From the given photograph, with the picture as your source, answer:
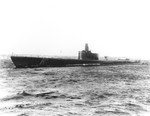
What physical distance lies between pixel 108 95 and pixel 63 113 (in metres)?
5.53

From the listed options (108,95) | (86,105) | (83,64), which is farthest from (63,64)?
(86,105)

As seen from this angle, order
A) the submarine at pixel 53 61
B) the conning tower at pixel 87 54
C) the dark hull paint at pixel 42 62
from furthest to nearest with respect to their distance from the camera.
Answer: the conning tower at pixel 87 54 < the submarine at pixel 53 61 < the dark hull paint at pixel 42 62

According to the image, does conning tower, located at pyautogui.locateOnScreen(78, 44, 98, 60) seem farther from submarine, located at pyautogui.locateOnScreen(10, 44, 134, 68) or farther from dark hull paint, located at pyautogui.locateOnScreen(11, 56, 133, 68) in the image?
dark hull paint, located at pyautogui.locateOnScreen(11, 56, 133, 68)

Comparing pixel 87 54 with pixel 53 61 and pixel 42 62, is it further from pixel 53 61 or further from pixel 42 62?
pixel 42 62

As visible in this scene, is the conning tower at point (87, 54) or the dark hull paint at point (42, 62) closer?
the dark hull paint at point (42, 62)

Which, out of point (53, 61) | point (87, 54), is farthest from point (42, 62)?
point (87, 54)

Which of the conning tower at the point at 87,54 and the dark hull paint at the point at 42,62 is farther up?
the conning tower at the point at 87,54

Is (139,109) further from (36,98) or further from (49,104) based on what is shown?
(36,98)

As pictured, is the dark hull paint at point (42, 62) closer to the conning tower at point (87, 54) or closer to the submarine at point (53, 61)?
the submarine at point (53, 61)

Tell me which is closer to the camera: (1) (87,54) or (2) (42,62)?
(2) (42,62)

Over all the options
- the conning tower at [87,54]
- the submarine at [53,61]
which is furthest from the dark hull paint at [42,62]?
the conning tower at [87,54]

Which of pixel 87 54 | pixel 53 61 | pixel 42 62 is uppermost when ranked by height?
pixel 87 54

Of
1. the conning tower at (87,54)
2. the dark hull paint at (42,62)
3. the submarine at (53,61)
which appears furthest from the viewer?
the conning tower at (87,54)

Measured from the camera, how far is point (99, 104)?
39.1ft
